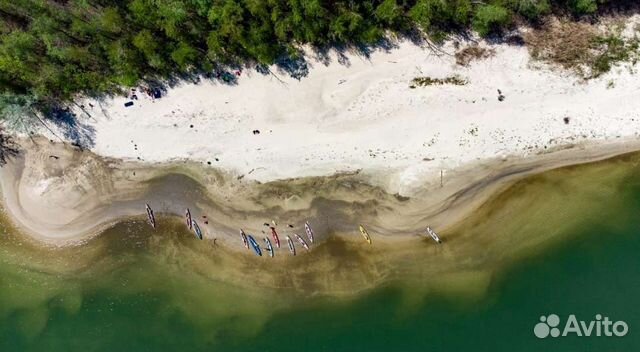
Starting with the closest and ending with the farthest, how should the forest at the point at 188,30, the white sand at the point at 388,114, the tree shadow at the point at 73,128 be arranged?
the forest at the point at 188,30
the white sand at the point at 388,114
the tree shadow at the point at 73,128

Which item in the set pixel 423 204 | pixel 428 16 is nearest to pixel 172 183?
pixel 423 204

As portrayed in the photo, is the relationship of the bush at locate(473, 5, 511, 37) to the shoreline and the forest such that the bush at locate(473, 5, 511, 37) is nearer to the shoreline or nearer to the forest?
the forest

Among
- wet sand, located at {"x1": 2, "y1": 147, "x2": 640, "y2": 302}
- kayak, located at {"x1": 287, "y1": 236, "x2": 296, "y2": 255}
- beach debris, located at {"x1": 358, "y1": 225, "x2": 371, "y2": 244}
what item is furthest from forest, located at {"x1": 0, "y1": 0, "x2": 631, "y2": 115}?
beach debris, located at {"x1": 358, "y1": 225, "x2": 371, "y2": 244}

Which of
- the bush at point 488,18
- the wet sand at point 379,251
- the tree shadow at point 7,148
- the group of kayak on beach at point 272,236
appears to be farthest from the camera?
the group of kayak on beach at point 272,236

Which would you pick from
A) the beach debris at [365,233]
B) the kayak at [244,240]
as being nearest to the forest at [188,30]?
the kayak at [244,240]

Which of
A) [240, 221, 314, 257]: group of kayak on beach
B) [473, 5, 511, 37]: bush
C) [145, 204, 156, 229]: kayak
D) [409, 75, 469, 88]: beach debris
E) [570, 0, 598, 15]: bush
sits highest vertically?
[570, 0, 598, 15]: bush

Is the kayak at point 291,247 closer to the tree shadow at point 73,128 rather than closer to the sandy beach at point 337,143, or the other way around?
the sandy beach at point 337,143

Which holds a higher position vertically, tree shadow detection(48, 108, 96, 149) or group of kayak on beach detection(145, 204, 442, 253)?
tree shadow detection(48, 108, 96, 149)
